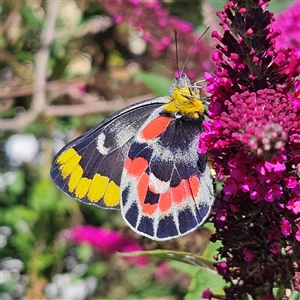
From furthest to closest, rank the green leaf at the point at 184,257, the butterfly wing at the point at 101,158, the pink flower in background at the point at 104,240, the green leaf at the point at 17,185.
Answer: the green leaf at the point at 17,185 < the pink flower in background at the point at 104,240 < the butterfly wing at the point at 101,158 < the green leaf at the point at 184,257

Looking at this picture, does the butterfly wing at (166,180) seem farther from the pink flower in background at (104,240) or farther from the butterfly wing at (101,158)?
the pink flower in background at (104,240)

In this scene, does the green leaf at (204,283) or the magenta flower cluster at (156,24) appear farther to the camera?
the magenta flower cluster at (156,24)

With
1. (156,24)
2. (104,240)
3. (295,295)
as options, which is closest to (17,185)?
(104,240)

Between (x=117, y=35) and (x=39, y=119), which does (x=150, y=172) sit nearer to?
(x=39, y=119)

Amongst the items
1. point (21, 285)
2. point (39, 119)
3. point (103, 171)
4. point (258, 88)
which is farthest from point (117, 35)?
point (258, 88)

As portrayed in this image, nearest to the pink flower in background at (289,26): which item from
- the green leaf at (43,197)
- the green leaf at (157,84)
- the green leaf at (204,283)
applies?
the green leaf at (157,84)

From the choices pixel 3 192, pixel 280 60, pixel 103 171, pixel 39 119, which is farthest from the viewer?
pixel 3 192

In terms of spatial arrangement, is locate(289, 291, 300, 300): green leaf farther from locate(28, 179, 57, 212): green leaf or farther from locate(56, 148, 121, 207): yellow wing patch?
locate(28, 179, 57, 212): green leaf

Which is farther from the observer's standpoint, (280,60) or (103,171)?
(103,171)
